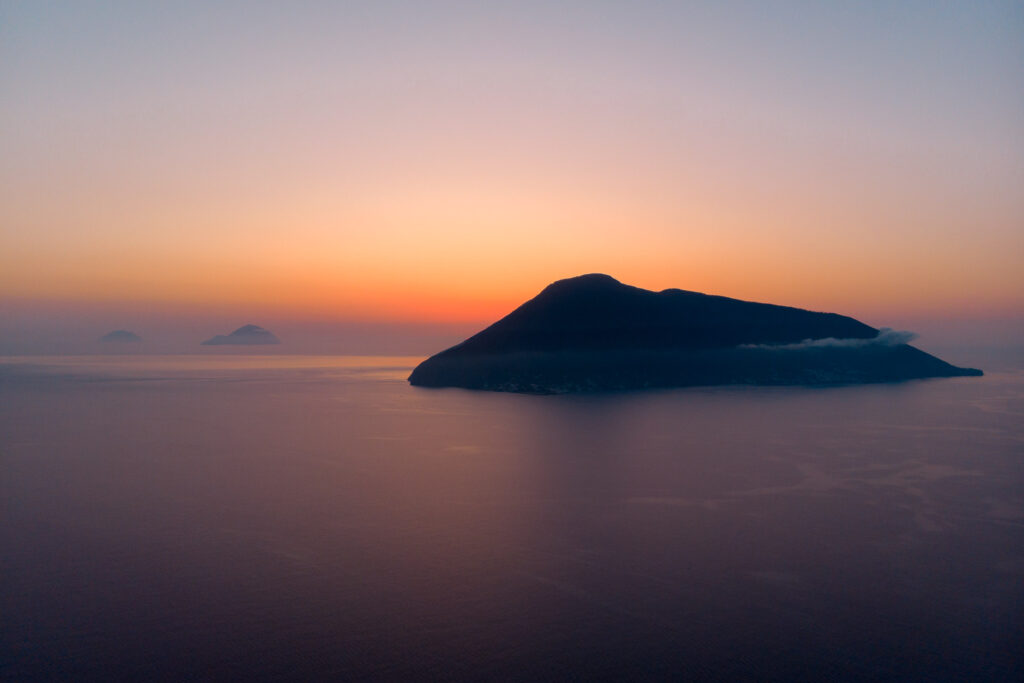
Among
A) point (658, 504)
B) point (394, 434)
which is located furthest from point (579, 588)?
point (394, 434)

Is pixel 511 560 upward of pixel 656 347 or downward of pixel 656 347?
downward

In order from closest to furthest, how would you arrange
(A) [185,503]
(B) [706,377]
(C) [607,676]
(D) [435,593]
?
(C) [607,676] → (D) [435,593] → (A) [185,503] → (B) [706,377]

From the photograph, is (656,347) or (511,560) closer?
(511,560)

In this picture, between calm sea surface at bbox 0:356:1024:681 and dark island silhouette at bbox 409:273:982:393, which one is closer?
calm sea surface at bbox 0:356:1024:681

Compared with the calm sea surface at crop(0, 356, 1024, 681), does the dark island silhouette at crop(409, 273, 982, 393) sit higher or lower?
higher

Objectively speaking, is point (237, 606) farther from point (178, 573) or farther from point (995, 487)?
point (995, 487)
